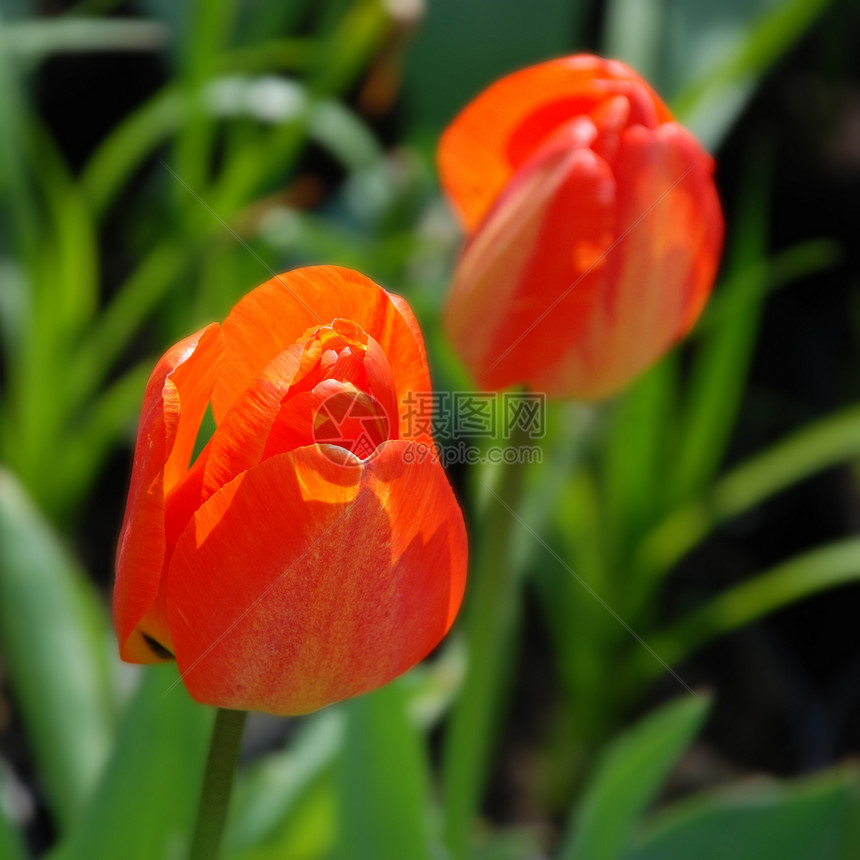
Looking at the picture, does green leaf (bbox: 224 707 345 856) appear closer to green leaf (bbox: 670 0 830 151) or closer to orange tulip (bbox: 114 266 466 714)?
orange tulip (bbox: 114 266 466 714)

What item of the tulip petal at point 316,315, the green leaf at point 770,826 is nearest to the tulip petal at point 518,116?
the tulip petal at point 316,315


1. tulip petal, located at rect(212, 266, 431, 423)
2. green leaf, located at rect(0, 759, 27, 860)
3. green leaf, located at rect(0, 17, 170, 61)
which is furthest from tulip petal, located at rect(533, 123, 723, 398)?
green leaf, located at rect(0, 17, 170, 61)

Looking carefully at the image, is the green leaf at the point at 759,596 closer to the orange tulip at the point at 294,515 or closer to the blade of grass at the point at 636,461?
the blade of grass at the point at 636,461

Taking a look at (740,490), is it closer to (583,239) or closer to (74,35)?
(583,239)

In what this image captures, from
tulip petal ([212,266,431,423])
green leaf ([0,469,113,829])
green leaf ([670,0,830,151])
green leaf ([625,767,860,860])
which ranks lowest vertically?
green leaf ([0,469,113,829])

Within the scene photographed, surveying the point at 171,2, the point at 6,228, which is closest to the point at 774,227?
the point at 171,2

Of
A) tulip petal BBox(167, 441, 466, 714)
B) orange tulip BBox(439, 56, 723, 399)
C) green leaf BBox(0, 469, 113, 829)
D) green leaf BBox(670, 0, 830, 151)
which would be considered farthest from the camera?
green leaf BBox(670, 0, 830, 151)

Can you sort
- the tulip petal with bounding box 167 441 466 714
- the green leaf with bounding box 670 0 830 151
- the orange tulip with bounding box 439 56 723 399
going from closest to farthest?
1. the tulip petal with bounding box 167 441 466 714
2. the orange tulip with bounding box 439 56 723 399
3. the green leaf with bounding box 670 0 830 151
